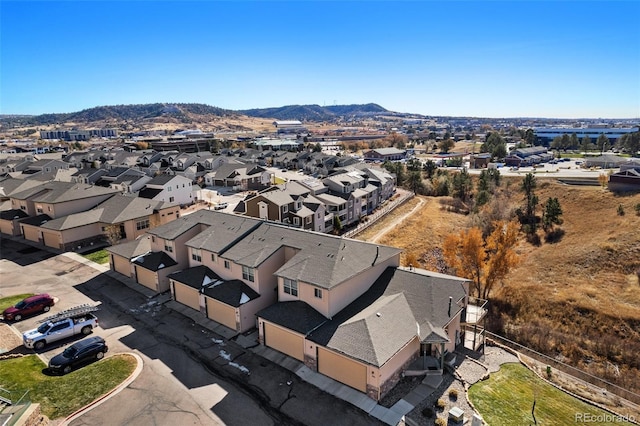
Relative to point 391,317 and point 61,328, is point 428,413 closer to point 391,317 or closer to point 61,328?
point 391,317

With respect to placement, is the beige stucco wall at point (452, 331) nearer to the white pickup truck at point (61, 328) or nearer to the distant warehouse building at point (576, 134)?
the white pickup truck at point (61, 328)

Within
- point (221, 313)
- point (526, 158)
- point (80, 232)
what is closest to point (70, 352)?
point (221, 313)

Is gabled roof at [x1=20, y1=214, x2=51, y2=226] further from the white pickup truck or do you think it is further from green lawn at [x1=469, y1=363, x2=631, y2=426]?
green lawn at [x1=469, y1=363, x2=631, y2=426]

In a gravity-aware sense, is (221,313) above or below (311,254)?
below

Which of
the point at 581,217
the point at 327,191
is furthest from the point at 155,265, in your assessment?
the point at 581,217

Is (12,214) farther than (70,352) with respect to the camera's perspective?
Yes

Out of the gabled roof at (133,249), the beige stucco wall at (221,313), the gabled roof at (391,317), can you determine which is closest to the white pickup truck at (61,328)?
the beige stucco wall at (221,313)
